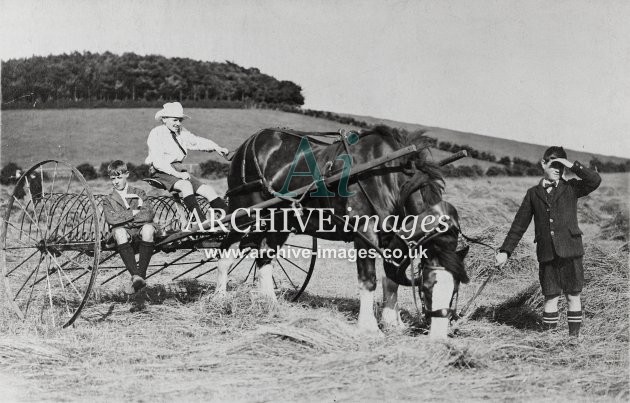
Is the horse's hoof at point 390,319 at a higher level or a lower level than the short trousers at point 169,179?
lower

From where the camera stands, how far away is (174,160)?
7.73 meters

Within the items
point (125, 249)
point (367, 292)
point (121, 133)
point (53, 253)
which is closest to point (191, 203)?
point (125, 249)

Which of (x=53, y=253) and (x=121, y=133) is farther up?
(x=121, y=133)

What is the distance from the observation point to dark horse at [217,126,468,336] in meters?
5.34

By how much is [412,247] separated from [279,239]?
271cm

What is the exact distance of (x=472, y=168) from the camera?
34875 mm

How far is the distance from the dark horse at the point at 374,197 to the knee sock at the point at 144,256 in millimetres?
1014

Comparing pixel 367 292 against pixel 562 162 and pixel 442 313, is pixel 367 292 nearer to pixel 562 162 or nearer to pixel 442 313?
pixel 442 313

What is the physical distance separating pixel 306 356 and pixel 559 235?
295 centimetres

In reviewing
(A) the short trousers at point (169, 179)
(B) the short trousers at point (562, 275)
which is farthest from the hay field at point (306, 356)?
(A) the short trousers at point (169, 179)

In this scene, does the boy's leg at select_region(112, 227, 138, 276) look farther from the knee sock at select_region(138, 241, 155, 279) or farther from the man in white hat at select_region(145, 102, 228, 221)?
the man in white hat at select_region(145, 102, 228, 221)

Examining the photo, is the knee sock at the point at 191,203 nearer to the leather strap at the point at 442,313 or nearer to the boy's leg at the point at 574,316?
the leather strap at the point at 442,313

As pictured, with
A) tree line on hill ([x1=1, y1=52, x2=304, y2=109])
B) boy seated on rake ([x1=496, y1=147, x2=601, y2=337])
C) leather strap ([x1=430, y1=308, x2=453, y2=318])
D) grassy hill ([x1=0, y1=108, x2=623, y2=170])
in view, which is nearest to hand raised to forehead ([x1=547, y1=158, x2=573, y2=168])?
boy seated on rake ([x1=496, y1=147, x2=601, y2=337])

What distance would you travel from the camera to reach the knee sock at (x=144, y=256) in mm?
6871
